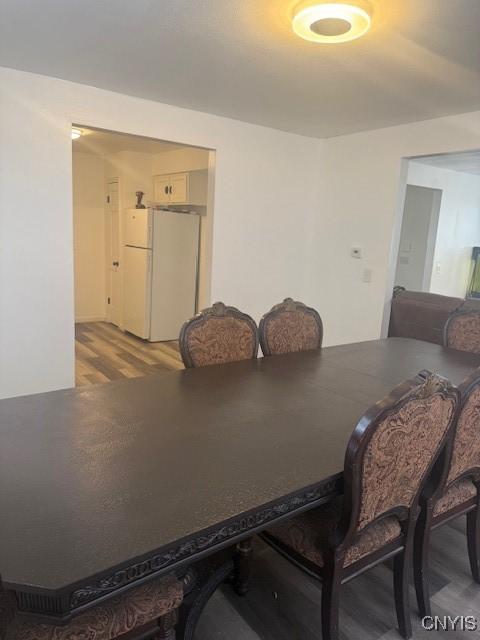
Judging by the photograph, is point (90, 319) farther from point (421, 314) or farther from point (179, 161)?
point (421, 314)

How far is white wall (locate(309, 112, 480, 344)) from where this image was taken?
3540mm

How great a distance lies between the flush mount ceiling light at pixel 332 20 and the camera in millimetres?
1666

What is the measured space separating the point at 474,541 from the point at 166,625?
1363mm

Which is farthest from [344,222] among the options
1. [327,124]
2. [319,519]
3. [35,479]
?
[35,479]

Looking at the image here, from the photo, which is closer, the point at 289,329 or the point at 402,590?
the point at 402,590

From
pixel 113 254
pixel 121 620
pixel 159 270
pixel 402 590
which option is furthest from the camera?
pixel 113 254

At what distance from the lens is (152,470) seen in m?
1.22

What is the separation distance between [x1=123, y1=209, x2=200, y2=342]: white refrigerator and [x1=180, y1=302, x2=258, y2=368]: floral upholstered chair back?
323 centimetres

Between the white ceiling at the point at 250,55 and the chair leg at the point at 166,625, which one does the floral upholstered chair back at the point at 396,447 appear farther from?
the white ceiling at the point at 250,55

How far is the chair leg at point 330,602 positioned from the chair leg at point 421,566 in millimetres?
459

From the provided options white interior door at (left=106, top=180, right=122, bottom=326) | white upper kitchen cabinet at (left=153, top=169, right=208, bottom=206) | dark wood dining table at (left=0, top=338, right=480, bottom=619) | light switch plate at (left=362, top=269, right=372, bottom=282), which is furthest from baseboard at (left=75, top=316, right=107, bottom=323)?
dark wood dining table at (left=0, top=338, right=480, bottom=619)

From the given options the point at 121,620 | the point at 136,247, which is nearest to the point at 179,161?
the point at 136,247

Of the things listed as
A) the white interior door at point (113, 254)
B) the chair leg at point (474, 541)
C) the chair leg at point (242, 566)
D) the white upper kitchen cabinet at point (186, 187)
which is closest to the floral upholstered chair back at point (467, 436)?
the chair leg at point (474, 541)

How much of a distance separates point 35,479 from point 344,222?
12.0 ft
